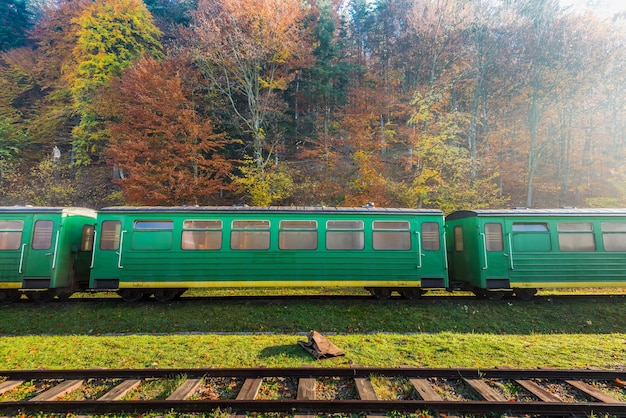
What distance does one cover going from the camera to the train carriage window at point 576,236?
10.5m

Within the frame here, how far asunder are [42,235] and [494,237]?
48.2 ft

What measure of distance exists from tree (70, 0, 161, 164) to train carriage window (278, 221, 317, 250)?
19.5m

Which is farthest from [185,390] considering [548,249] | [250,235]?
[548,249]

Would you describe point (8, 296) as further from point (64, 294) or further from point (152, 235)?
point (152, 235)

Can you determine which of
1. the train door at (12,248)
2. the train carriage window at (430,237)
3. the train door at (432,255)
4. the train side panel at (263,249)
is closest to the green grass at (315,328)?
the train door at (432,255)

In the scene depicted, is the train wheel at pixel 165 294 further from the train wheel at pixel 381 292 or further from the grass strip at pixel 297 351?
the train wheel at pixel 381 292

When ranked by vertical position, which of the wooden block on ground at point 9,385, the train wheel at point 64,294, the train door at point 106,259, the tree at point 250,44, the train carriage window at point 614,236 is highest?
the tree at point 250,44

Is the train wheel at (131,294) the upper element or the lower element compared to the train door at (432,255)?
lower

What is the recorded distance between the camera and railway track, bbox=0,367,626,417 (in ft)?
14.4

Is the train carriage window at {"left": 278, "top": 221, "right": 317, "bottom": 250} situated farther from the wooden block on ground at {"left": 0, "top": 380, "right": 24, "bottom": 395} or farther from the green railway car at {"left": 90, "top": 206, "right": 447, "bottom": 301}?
the wooden block on ground at {"left": 0, "top": 380, "right": 24, "bottom": 395}

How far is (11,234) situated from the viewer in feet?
33.3

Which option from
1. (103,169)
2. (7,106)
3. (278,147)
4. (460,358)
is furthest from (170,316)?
(7,106)

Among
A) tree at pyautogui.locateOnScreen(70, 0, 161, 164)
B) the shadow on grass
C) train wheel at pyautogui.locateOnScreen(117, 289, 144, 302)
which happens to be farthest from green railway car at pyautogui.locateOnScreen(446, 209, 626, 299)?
tree at pyautogui.locateOnScreen(70, 0, 161, 164)

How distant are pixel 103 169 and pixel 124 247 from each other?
20.0 metres
